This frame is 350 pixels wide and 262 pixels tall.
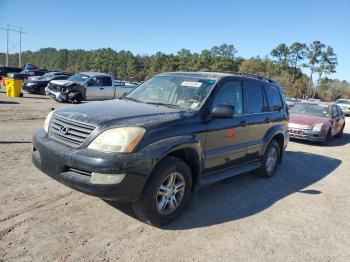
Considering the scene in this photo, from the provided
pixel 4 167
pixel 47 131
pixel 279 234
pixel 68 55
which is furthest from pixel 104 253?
pixel 68 55

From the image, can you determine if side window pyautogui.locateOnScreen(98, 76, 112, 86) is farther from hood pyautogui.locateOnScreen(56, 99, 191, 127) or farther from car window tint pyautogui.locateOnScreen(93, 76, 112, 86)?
hood pyautogui.locateOnScreen(56, 99, 191, 127)

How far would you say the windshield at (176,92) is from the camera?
4.81 metres

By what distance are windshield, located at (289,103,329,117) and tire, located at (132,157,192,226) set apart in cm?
1026

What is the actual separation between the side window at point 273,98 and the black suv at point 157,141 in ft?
2.66

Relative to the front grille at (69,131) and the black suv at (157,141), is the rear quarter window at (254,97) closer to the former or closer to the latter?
the black suv at (157,141)

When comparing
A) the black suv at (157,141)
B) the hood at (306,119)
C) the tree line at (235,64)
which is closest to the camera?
the black suv at (157,141)

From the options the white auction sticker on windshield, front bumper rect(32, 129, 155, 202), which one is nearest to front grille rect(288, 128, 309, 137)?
the white auction sticker on windshield

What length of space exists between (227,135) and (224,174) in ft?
2.00

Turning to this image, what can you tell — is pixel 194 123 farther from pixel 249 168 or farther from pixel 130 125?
pixel 249 168

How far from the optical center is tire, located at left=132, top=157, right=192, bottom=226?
3830 mm

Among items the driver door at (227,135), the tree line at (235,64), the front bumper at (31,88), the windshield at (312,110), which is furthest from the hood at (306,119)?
the tree line at (235,64)

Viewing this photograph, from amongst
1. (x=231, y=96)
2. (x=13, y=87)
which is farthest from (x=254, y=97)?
(x=13, y=87)

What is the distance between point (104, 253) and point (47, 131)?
5.88 ft

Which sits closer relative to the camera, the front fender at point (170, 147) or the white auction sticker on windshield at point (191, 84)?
the front fender at point (170, 147)
